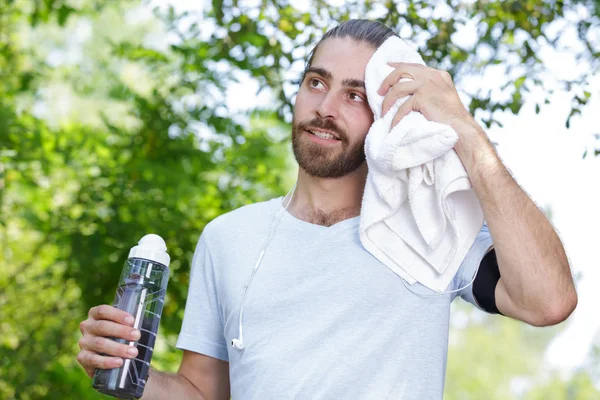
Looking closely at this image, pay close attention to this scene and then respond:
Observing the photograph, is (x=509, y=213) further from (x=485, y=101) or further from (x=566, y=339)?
(x=566, y=339)

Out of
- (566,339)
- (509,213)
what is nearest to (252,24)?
(509,213)

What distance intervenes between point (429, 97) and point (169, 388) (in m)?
1.01

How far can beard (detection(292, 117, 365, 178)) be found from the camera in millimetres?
1917

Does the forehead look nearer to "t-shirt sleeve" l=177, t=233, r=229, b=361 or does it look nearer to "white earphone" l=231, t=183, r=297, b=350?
"white earphone" l=231, t=183, r=297, b=350

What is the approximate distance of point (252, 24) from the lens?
2.81m

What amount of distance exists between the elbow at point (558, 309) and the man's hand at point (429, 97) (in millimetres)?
401

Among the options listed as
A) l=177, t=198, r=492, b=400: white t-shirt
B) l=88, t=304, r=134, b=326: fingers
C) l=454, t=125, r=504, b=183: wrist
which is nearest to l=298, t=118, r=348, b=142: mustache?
l=177, t=198, r=492, b=400: white t-shirt

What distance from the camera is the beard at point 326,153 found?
192 cm

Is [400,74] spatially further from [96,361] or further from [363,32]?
[96,361]

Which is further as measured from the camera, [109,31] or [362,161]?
[109,31]

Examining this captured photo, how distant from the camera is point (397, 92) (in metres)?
1.72

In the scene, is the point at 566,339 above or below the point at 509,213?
below

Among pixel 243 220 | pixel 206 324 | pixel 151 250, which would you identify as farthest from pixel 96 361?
pixel 243 220

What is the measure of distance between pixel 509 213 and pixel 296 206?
69 cm
